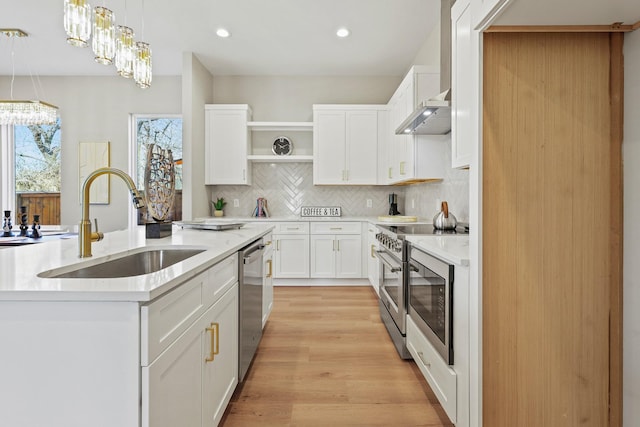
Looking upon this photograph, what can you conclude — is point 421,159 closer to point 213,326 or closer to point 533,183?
point 533,183

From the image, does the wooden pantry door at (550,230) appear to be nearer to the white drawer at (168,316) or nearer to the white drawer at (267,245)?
the white drawer at (168,316)

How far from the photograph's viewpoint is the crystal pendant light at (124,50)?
2.34 m

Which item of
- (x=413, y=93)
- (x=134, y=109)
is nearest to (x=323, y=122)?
(x=413, y=93)

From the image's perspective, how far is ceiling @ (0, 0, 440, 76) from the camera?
10.8 feet

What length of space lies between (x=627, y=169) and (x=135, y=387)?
5.81 feet

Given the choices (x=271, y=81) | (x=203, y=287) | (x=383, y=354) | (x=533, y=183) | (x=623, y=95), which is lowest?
(x=383, y=354)

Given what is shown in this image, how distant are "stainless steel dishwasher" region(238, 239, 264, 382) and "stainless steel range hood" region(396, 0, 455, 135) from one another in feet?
4.95

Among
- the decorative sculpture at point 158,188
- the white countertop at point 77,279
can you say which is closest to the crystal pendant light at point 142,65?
the decorative sculpture at point 158,188

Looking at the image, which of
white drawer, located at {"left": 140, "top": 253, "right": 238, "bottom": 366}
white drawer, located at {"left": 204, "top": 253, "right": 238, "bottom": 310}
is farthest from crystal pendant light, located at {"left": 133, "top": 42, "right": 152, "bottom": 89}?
white drawer, located at {"left": 140, "top": 253, "right": 238, "bottom": 366}

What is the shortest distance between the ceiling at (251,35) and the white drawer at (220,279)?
2605 mm

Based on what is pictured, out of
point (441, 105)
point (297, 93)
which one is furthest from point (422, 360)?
point (297, 93)

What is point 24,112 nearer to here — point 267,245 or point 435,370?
point 267,245

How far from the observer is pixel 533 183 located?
1373 mm

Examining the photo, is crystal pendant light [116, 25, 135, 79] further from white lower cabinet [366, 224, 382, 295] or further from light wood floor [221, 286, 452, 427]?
white lower cabinet [366, 224, 382, 295]
